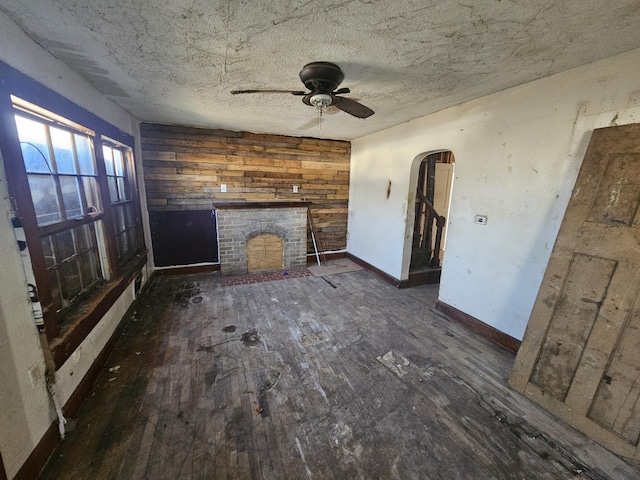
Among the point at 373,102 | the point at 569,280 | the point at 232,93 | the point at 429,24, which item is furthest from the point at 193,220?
the point at 569,280

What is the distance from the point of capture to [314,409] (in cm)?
173

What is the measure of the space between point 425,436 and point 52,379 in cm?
227

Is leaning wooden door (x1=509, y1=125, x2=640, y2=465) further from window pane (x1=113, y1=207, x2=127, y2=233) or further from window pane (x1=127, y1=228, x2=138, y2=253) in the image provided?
window pane (x1=127, y1=228, x2=138, y2=253)

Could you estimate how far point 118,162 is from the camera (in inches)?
115

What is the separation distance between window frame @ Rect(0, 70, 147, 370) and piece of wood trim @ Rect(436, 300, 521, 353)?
3.43 m

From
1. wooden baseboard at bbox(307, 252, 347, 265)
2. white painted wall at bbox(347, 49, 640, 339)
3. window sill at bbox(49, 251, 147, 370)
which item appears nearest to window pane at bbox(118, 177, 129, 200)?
window sill at bbox(49, 251, 147, 370)

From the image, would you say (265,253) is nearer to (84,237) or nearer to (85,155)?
(84,237)

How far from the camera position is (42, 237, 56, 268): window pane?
5.17ft

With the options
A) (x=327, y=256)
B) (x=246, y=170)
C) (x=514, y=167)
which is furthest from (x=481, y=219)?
(x=246, y=170)

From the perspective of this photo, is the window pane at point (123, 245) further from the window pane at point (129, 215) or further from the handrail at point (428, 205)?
the handrail at point (428, 205)

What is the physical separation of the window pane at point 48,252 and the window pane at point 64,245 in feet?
0.22

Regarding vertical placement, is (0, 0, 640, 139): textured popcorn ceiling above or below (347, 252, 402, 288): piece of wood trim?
above

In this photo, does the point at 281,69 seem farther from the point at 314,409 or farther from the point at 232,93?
the point at 314,409

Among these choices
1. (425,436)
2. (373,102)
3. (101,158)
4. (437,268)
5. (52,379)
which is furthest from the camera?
(437,268)
